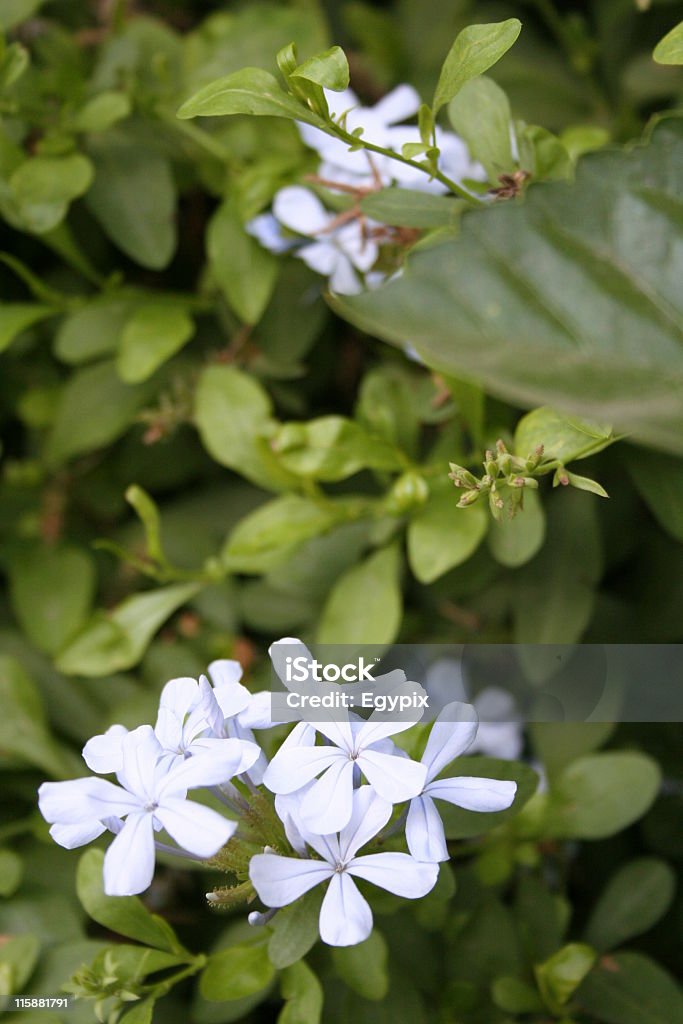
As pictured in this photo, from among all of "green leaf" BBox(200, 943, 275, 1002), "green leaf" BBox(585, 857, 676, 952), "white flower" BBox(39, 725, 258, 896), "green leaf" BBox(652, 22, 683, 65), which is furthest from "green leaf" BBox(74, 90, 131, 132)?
"green leaf" BBox(585, 857, 676, 952)

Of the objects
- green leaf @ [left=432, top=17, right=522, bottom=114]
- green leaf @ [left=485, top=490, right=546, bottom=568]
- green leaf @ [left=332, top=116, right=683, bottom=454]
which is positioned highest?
green leaf @ [left=432, top=17, right=522, bottom=114]

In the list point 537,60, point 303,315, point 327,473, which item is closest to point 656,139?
point 327,473

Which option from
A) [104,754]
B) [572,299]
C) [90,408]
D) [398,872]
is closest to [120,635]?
[90,408]

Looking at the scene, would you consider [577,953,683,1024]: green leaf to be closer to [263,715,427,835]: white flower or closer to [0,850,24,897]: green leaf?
[263,715,427,835]: white flower

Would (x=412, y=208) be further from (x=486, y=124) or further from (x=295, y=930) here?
(x=295, y=930)

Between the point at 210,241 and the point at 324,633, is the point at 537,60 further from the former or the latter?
the point at 324,633

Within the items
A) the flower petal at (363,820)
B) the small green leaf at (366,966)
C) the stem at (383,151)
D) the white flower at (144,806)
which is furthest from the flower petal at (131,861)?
the stem at (383,151)

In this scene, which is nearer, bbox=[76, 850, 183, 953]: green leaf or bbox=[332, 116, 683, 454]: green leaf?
bbox=[332, 116, 683, 454]: green leaf

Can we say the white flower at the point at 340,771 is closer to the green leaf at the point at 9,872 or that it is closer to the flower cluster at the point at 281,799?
the flower cluster at the point at 281,799
